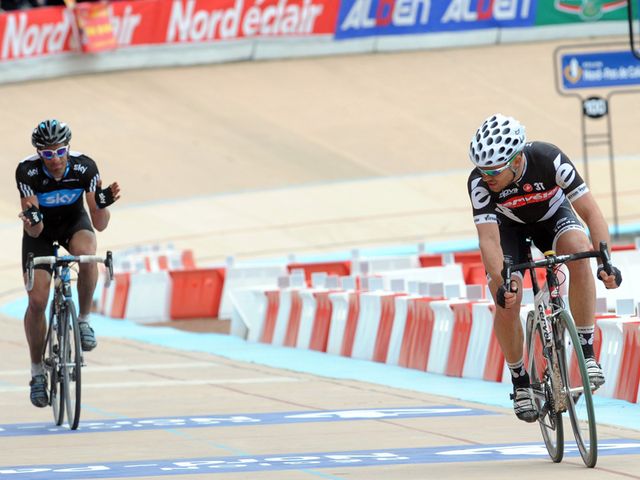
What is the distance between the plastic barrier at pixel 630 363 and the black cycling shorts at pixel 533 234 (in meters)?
2.04

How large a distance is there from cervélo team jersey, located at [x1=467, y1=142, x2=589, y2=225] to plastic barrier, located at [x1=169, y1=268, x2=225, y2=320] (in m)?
10.7

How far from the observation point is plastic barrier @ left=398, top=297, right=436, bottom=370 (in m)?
12.7

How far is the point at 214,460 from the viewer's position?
8.15 meters

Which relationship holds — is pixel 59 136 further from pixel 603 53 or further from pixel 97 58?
pixel 97 58

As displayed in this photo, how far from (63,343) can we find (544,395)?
314 centimetres

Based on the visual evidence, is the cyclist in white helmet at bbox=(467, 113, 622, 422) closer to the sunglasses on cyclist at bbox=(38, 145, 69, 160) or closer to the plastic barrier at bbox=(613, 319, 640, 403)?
the plastic barrier at bbox=(613, 319, 640, 403)

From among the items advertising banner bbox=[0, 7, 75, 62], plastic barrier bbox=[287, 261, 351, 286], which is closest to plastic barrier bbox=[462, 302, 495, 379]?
plastic barrier bbox=[287, 261, 351, 286]

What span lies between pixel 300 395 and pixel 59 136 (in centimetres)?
261

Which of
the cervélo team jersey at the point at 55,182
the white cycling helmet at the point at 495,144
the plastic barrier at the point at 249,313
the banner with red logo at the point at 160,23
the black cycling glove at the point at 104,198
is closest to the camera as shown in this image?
the white cycling helmet at the point at 495,144

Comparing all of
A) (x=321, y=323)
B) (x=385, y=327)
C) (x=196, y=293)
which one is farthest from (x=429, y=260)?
(x=385, y=327)

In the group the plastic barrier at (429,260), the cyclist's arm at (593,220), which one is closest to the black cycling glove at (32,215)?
the cyclist's arm at (593,220)

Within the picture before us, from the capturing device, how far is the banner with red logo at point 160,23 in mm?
35031

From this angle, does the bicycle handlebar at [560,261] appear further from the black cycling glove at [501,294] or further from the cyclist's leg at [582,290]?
the cyclist's leg at [582,290]

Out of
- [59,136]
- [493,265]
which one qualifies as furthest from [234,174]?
[493,265]
